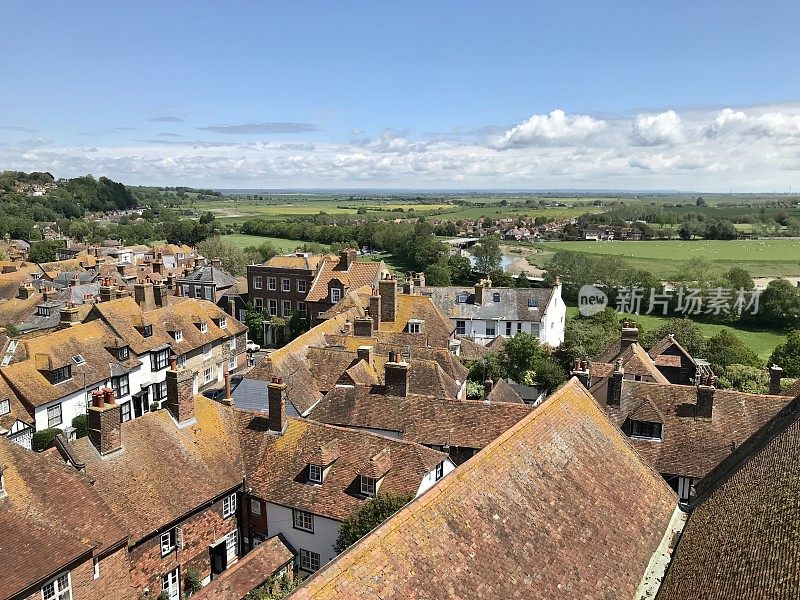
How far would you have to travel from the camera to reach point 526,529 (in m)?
13.6

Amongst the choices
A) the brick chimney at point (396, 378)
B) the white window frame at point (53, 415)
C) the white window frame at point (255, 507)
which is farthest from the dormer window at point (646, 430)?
the white window frame at point (53, 415)

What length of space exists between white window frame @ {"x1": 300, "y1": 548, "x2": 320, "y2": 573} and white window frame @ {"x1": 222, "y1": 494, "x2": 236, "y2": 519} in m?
3.43

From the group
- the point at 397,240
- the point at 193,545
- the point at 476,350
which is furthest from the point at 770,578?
the point at 397,240

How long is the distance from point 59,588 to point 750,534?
1885cm

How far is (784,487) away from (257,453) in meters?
20.1

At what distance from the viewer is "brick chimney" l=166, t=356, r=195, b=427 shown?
25.7 metres

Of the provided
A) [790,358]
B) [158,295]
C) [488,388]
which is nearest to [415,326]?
[488,388]

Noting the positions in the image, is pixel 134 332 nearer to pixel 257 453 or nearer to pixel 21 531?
pixel 257 453

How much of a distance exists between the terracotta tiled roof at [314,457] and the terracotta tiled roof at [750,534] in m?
11.4

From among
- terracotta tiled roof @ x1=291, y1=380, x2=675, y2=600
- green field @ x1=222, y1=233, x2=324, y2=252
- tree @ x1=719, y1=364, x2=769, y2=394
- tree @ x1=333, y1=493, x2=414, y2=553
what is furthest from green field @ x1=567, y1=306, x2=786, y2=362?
green field @ x1=222, y1=233, x2=324, y2=252

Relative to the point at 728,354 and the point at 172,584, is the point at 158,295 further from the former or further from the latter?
the point at 728,354

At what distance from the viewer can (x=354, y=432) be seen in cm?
2666

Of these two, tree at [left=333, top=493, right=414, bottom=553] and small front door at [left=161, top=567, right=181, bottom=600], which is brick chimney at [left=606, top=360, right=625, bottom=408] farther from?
small front door at [left=161, top=567, right=181, bottom=600]

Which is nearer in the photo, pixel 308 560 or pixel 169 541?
pixel 169 541
